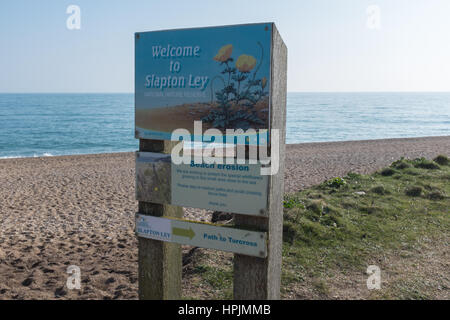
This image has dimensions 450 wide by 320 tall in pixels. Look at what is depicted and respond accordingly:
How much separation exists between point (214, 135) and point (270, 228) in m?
0.78

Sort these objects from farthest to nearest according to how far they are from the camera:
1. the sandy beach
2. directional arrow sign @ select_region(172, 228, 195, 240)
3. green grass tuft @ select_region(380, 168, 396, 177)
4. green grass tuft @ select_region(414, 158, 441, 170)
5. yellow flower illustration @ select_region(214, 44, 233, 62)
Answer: green grass tuft @ select_region(414, 158, 441, 170) < green grass tuft @ select_region(380, 168, 396, 177) < the sandy beach < directional arrow sign @ select_region(172, 228, 195, 240) < yellow flower illustration @ select_region(214, 44, 233, 62)

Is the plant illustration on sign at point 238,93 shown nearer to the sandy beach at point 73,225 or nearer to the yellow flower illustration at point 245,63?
the yellow flower illustration at point 245,63

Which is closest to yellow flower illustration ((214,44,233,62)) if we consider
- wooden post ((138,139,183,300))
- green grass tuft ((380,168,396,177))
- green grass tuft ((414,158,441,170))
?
wooden post ((138,139,183,300))

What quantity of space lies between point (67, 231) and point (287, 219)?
396 cm

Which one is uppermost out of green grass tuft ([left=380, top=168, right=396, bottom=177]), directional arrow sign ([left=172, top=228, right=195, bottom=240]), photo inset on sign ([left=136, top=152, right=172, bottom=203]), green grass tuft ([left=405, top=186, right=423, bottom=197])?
photo inset on sign ([left=136, top=152, right=172, bottom=203])

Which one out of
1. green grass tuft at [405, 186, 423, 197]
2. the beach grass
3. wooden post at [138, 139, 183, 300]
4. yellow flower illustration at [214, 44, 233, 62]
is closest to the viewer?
yellow flower illustration at [214, 44, 233, 62]

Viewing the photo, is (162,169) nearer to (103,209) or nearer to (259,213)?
(259,213)

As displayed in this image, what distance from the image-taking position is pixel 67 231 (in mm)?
7262

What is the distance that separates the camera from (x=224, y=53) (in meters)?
2.88

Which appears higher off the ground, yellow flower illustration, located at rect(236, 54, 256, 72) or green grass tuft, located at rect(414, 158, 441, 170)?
yellow flower illustration, located at rect(236, 54, 256, 72)

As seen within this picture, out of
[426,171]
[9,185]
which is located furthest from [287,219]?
[9,185]

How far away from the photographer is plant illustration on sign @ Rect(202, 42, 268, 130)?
2.78 metres

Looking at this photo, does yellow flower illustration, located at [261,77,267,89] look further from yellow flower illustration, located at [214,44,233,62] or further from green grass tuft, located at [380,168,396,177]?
green grass tuft, located at [380,168,396,177]
